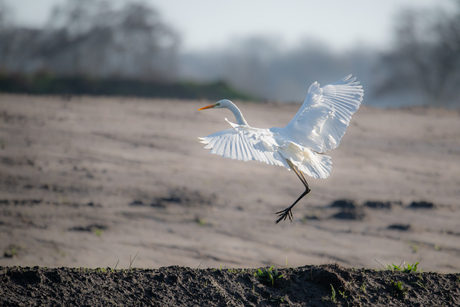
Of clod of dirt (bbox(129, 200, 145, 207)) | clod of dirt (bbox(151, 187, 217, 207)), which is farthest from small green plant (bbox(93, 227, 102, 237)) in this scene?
clod of dirt (bbox(151, 187, 217, 207))

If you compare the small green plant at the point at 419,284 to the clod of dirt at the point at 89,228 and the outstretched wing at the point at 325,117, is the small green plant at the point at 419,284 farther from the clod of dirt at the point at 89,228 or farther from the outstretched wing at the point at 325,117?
the clod of dirt at the point at 89,228

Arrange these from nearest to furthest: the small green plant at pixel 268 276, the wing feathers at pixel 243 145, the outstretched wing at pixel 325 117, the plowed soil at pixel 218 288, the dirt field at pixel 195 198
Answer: the plowed soil at pixel 218 288
the wing feathers at pixel 243 145
the small green plant at pixel 268 276
the outstretched wing at pixel 325 117
the dirt field at pixel 195 198

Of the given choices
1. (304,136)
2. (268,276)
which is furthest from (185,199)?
(268,276)

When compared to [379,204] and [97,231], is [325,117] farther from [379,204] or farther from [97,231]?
[379,204]

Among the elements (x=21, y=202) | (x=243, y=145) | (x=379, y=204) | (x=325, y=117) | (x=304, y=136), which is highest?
(x=325, y=117)

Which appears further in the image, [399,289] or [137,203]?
[137,203]

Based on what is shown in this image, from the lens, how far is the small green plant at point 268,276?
383cm

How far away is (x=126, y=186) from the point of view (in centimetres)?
862

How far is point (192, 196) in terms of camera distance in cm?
842

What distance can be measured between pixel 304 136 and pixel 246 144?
87cm

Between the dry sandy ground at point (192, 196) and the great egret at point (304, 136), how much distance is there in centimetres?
241

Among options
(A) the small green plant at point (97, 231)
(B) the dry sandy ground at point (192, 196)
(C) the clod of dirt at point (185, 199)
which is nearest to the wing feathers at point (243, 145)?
(B) the dry sandy ground at point (192, 196)

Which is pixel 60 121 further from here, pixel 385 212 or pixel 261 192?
pixel 385 212

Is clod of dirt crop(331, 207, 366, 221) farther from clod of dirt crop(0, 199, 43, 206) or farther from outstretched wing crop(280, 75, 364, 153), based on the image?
clod of dirt crop(0, 199, 43, 206)
